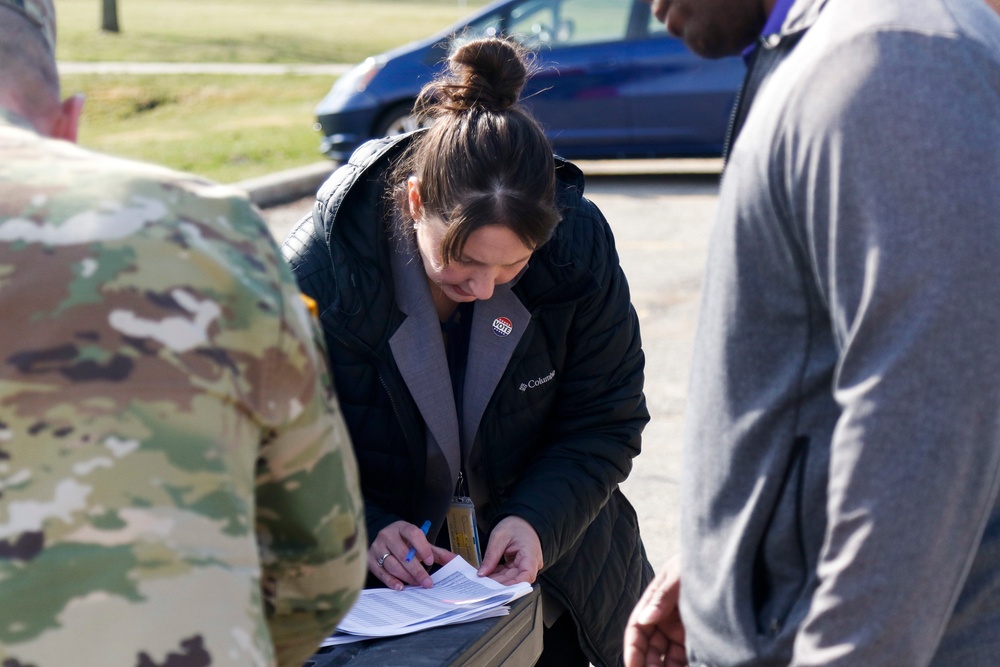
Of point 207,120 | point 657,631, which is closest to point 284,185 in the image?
point 207,120

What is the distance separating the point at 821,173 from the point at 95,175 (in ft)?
2.33

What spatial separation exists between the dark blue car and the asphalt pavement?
16.4 inches

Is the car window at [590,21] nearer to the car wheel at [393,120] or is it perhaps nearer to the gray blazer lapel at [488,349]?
the car wheel at [393,120]

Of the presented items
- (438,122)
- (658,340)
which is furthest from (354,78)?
(438,122)

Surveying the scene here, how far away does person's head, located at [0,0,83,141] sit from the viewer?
4.14 feet

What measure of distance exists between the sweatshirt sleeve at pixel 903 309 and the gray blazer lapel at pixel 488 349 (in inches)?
48.4

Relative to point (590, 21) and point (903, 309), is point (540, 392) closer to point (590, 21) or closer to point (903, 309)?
point (903, 309)

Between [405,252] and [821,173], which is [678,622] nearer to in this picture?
[821,173]

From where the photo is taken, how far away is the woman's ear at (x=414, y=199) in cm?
239

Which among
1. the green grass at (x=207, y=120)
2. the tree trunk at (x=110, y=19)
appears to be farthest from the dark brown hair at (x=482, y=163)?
the tree trunk at (x=110, y=19)

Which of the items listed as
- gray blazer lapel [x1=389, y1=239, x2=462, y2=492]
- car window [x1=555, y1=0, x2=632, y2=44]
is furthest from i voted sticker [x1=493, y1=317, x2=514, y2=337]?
car window [x1=555, y1=0, x2=632, y2=44]

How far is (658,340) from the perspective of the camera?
5.78 m

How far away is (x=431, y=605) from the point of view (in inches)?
82.7

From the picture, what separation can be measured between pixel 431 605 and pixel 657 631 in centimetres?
54
